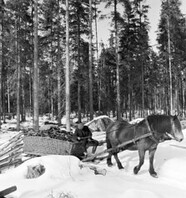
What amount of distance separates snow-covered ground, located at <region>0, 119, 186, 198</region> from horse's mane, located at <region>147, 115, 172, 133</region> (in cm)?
132

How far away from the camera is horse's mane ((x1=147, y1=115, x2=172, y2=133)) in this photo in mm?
6012

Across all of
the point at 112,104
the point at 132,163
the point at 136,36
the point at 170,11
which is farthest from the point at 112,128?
the point at 112,104

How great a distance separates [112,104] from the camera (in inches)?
1452

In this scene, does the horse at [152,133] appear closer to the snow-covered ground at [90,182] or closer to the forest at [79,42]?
the snow-covered ground at [90,182]

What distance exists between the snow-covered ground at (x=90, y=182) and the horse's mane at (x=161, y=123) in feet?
4.32

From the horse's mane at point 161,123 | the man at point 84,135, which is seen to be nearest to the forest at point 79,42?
the man at point 84,135

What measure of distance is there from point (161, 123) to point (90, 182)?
7.90 ft

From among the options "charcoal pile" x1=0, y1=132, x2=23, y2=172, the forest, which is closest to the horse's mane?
"charcoal pile" x1=0, y1=132, x2=23, y2=172

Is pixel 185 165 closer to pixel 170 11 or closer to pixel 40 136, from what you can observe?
pixel 40 136

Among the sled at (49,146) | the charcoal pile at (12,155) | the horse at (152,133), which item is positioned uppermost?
the horse at (152,133)

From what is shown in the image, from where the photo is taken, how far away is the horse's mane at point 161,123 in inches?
237

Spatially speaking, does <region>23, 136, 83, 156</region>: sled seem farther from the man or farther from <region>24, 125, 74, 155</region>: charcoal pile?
the man

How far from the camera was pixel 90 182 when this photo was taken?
5262 mm

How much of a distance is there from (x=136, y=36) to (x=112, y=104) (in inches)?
528
